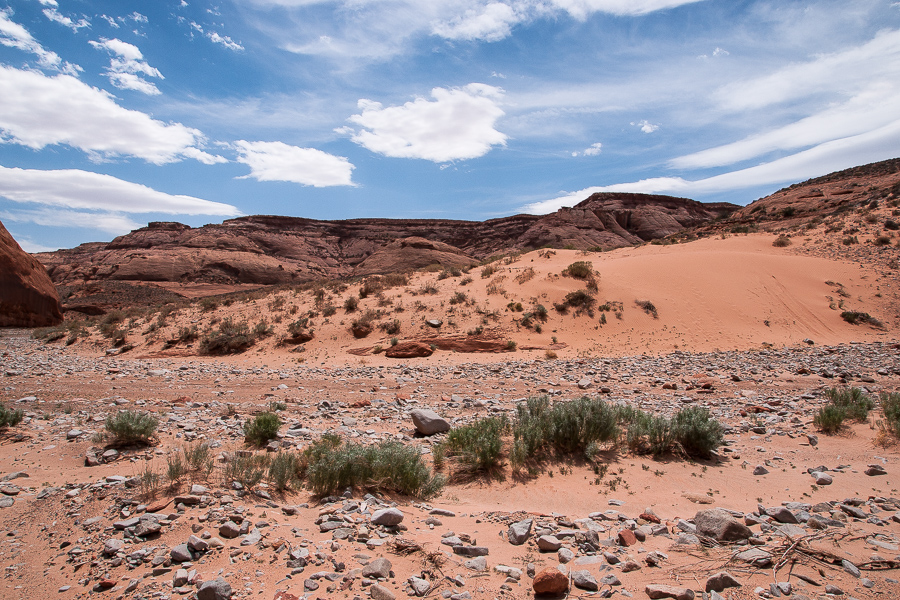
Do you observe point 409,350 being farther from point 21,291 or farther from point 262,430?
point 21,291

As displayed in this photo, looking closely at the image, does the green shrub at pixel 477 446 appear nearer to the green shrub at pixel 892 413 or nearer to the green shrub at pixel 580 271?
the green shrub at pixel 892 413

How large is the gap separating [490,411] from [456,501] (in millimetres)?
3617

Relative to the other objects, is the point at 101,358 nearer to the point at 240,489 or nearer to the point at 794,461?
the point at 240,489

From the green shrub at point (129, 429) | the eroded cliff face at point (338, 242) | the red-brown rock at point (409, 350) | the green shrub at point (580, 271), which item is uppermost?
the eroded cliff face at point (338, 242)

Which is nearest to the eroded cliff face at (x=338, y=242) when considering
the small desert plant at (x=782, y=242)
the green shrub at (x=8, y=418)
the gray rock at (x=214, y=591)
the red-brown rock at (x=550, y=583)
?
the small desert plant at (x=782, y=242)

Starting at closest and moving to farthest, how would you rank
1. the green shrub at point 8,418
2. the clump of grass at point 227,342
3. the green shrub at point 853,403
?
the green shrub at point 8,418 → the green shrub at point 853,403 → the clump of grass at point 227,342

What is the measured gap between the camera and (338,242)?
287ft

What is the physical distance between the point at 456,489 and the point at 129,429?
405 centimetres

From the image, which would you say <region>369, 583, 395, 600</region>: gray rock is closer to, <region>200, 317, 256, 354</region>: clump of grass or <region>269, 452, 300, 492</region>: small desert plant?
<region>269, 452, 300, 492</region>: small desert plant

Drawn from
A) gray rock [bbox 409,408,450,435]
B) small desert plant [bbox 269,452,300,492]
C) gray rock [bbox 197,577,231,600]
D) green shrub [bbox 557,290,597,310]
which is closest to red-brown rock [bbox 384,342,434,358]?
green shrub [bbox 557,290,597,310]

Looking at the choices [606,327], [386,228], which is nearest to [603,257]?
[606,327]

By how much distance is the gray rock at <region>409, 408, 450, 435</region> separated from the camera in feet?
23.4

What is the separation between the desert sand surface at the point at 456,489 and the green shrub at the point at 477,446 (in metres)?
0.16

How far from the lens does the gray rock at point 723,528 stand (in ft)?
11.9
